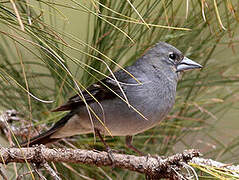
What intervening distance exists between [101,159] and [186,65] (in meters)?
1.08

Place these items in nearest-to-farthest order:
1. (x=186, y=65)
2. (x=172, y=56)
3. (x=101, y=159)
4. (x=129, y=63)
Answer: (x=101, y=159)
(x=129, y=63)
(x=186, y=65)
(x=172, y=56)

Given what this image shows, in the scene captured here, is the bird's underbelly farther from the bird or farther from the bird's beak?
the bird's beak

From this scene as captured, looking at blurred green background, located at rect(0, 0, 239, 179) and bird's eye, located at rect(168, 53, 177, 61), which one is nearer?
blurred green background, located at rect(0, 0, 239, 179)

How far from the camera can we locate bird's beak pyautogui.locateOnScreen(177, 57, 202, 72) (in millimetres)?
2814

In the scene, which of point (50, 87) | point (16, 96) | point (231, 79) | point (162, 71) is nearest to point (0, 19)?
point (16, 96)

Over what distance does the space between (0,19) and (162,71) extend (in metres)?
1.70

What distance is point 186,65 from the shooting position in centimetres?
294

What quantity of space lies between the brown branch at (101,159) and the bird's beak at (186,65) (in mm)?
901

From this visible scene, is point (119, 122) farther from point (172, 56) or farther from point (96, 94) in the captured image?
point (172, 56)

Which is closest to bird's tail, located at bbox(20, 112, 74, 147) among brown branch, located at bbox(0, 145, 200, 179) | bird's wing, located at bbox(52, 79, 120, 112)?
bird's wing, located at bbox(52, 79, 120, 112)

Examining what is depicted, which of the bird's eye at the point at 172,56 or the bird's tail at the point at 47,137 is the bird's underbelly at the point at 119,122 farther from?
the bird's eye at the point at 172,56

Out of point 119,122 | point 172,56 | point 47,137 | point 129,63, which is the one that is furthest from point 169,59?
point 47,137

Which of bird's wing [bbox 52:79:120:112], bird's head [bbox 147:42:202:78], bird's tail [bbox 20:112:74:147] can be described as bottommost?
bird's tail [bbox 20:112:74:147]

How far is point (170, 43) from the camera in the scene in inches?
115
